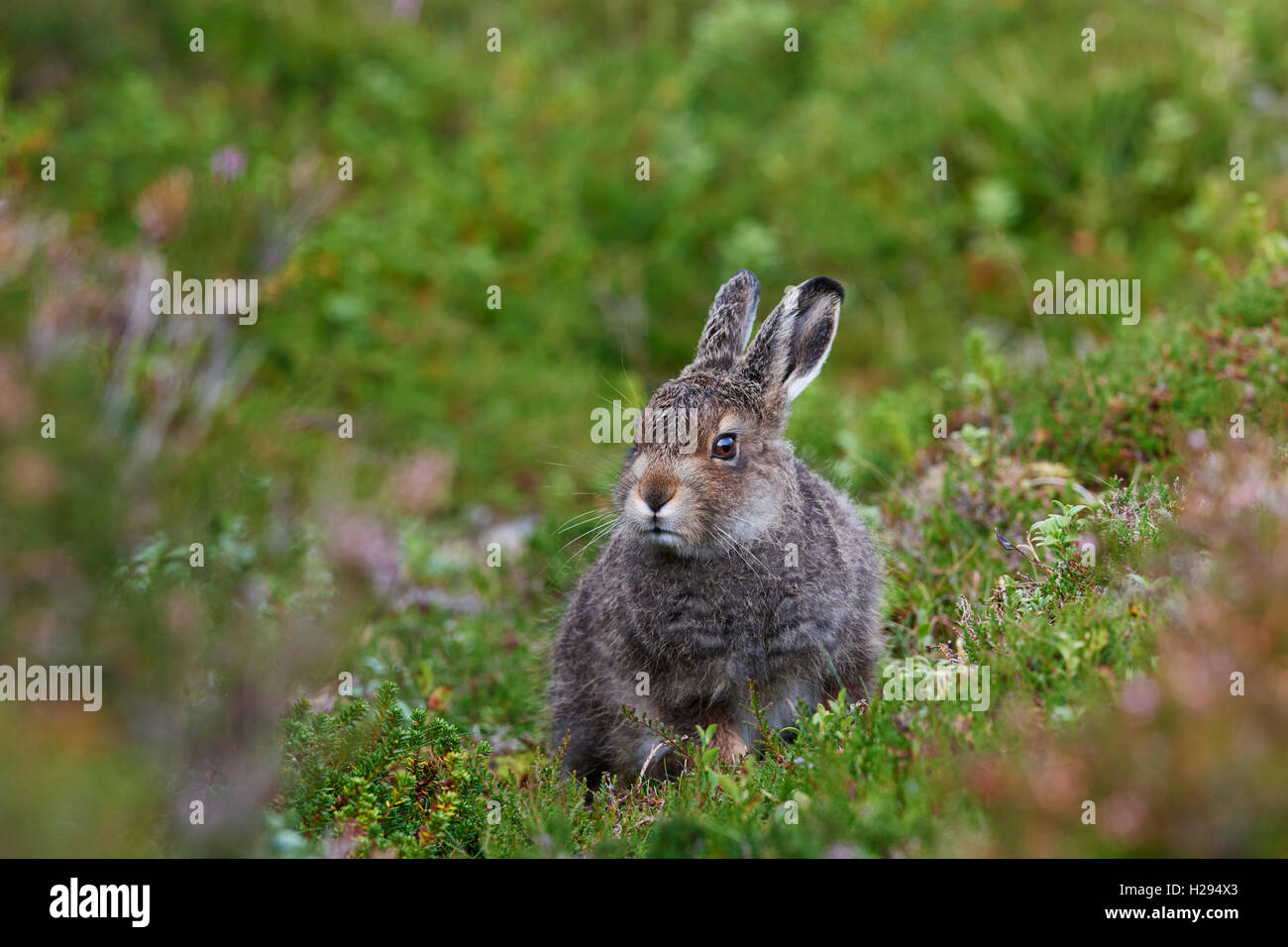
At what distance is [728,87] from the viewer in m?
15.3

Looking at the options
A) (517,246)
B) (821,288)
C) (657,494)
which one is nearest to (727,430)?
(657,494)

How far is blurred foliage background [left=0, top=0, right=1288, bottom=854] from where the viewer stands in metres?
8.12

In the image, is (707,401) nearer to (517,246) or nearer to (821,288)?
(821,288)

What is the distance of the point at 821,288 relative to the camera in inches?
282

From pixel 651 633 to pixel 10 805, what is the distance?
3.54 m

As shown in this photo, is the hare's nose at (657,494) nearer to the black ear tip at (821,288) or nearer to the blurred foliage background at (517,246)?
the black ear tip at (821,288)

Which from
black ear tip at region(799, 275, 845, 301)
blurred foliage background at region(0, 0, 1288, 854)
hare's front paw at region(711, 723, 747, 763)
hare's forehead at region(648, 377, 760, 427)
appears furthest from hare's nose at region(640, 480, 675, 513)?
blurred foliage background at region(0, 0, 1288, 854)

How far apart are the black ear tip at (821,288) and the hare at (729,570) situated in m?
0.01

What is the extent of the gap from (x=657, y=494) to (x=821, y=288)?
1.58 m

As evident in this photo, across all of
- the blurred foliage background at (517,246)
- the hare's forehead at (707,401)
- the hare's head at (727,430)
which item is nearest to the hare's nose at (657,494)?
the hare's head at (727,430)

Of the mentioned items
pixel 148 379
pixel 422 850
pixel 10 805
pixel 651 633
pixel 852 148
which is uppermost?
pixel 852 148
